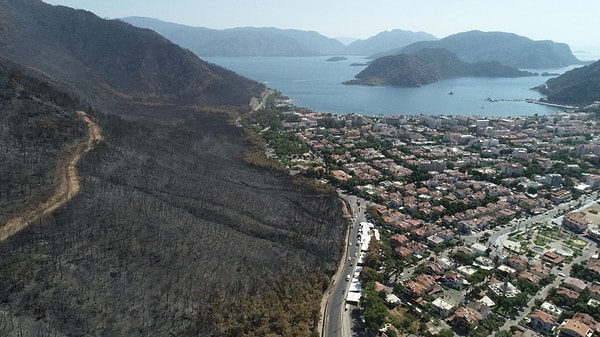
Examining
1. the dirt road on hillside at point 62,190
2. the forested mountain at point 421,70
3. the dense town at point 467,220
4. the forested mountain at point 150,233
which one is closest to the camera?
the forested mountain at point 150,233

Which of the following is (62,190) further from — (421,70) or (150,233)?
(421,70)

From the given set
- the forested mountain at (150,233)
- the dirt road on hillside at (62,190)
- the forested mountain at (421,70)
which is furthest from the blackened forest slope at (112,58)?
the forested mountain at (421,70)

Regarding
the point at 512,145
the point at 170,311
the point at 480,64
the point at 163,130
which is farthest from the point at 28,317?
the point at 480,64

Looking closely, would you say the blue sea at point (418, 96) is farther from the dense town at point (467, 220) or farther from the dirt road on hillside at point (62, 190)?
the dirt road on hillside at point (62, 190)

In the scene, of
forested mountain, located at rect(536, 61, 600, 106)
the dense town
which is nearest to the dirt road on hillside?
the dense town

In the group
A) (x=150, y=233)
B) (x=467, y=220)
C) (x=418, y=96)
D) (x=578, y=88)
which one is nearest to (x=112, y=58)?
(x=150, y=233)

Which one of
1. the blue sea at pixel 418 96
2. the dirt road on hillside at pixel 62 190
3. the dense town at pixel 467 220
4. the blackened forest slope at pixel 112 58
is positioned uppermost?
the blackened forest slope at pixel 112 58

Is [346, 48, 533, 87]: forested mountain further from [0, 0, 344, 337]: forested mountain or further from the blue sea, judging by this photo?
[0, 0, 344, 337]: forested mountain
